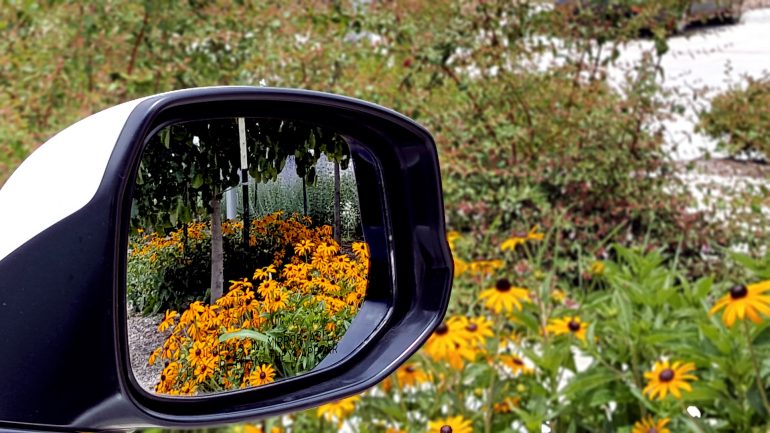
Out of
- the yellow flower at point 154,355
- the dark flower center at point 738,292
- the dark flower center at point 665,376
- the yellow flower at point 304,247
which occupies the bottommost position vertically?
the dark flower center at point 665,376

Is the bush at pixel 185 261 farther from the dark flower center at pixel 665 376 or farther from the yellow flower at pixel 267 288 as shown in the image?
the dark flower center at pixel 665 376

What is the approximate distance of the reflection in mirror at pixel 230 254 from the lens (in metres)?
0.73

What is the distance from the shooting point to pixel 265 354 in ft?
2.67

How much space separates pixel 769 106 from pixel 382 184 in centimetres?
446

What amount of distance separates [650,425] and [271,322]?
1.71 metres

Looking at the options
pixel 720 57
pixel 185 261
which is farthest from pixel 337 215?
pixel 720 57

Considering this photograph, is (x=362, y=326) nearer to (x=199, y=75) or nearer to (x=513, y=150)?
(x=199, y=75)

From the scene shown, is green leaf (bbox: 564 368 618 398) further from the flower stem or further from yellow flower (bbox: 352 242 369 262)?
yellow flower (bbox: 352 242 369 262)

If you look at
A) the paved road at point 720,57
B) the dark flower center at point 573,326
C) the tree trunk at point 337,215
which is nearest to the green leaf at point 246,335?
the tree trunk at point 337,215

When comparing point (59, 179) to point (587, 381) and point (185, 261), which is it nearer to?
point (185, 261)

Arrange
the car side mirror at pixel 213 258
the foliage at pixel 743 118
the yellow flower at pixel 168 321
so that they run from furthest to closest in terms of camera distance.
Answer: the foliage at pixel 743 118 < the yellow flower at pixel 168 321 < the car side mirror at pixel 213 258

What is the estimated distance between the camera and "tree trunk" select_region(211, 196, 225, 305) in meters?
0.75

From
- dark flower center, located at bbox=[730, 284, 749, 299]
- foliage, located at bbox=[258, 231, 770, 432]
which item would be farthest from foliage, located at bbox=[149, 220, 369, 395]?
dark flower center, located at bbox=[730, 284, 749, 299]

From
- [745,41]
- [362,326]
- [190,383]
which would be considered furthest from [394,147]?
[745,41]
